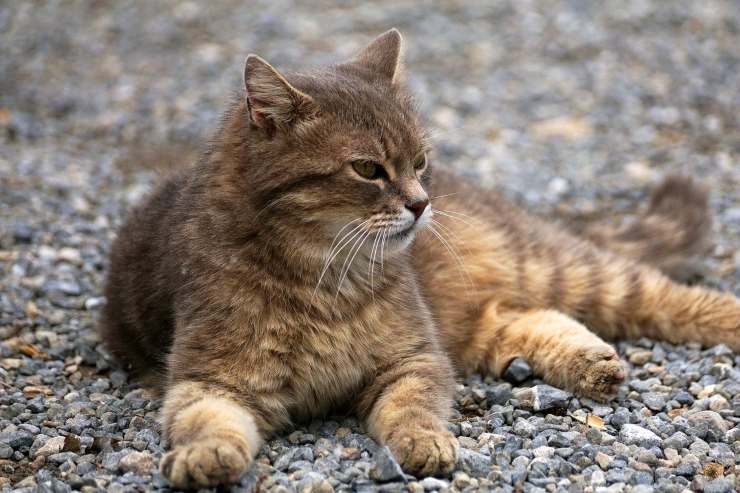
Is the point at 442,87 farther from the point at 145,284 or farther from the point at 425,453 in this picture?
the point at 425,453

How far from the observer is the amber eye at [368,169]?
12.6 feet

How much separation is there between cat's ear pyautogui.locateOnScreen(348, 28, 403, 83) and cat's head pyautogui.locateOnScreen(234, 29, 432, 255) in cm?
47

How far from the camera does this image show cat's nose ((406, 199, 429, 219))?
3844mm

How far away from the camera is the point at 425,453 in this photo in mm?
3570

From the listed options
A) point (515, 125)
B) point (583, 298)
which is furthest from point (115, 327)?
point (515, 125)

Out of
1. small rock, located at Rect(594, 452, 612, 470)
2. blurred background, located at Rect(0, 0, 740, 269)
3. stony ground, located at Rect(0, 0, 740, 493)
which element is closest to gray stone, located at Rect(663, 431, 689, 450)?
stony ground, located at Rect(0, 0, 740, 493)

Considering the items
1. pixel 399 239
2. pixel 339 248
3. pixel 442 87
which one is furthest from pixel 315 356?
pixel 442 87

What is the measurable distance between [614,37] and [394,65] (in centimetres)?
728

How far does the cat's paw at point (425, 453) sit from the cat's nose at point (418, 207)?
0.93 meters

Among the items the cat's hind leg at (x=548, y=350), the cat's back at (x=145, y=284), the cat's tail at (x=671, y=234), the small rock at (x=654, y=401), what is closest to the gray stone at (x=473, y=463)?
the cat's hind leg at (x=548, y=350)

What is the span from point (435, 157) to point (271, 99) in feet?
15.4

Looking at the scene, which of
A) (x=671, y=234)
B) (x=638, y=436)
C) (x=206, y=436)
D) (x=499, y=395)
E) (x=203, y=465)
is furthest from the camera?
(x=671, y=234)

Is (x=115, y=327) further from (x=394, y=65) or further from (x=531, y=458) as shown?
(x=531, y=458)

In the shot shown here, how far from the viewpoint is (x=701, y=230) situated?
241 inches
